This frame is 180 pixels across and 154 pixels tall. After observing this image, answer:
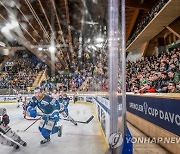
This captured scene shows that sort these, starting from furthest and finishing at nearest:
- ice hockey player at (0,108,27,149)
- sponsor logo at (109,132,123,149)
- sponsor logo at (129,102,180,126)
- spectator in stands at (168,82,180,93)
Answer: spectator in stands at (168,82,180,93) → ice hockey player at (0,108,27,149) → sponsor logo at (129,102,180,126) → sponsor logo at (109,132,123,149)

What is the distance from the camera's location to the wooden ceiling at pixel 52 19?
8.92 meters

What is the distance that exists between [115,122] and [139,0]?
11151 mm

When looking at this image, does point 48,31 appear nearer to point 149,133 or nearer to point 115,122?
point 149,133

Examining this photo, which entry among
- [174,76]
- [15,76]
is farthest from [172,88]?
[15,76]

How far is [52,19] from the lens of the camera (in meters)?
11.4

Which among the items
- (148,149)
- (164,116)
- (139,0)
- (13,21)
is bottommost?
(148,149)

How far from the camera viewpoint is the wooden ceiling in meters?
8.92

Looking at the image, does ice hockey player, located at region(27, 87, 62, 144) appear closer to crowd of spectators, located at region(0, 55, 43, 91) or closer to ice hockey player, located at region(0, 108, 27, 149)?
ice hockey player, located at region(0, 108, 27, 149)

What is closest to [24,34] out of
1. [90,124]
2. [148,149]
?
[90,124]

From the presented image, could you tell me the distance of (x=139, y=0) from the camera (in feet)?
41.5

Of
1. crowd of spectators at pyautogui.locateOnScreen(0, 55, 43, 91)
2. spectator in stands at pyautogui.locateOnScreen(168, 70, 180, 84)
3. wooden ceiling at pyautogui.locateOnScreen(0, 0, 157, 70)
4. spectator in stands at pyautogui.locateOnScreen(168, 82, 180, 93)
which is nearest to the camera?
spectator in stands at pyautogui.locateOnScreen(168, 82, 180, 93)

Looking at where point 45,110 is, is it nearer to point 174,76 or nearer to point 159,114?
point 159,114
